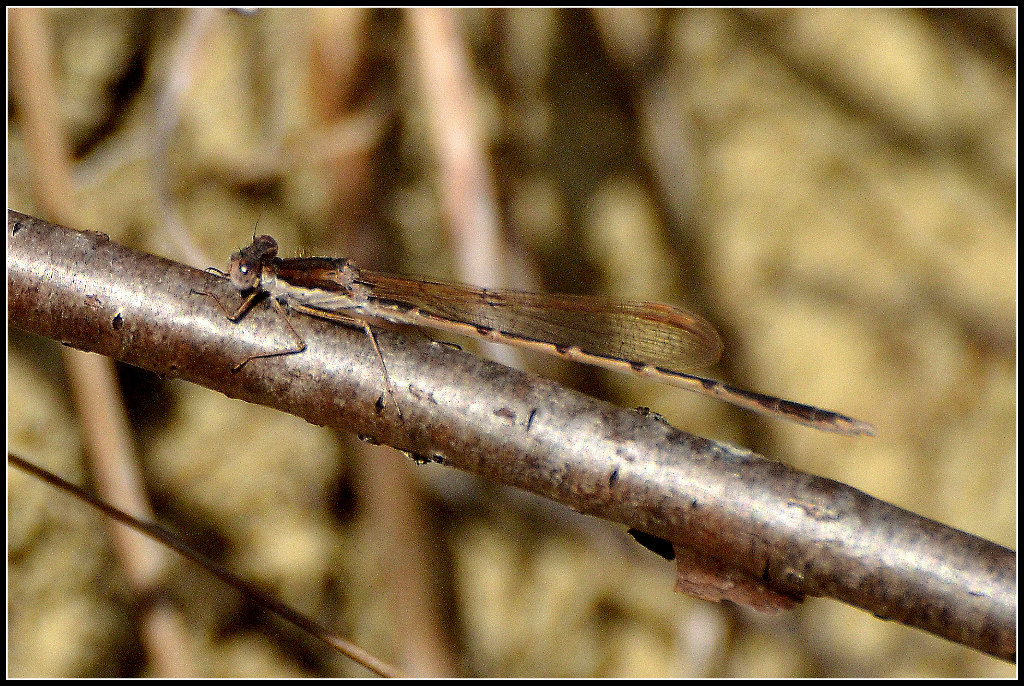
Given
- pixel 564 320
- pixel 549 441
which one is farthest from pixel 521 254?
pixel 549 441

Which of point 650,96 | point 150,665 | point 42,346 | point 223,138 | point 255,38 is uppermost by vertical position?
point 650,96

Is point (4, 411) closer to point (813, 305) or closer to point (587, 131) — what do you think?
point (587, 131)

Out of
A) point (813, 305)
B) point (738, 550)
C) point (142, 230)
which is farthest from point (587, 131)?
point (738, 550)

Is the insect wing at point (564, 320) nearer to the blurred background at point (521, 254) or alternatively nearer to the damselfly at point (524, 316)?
the damselfly at point (524, 316)

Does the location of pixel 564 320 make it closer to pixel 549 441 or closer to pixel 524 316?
pixel 524 316

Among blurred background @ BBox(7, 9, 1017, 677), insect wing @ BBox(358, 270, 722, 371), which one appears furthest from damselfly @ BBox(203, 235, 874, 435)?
blurred background @ BBox(7, 9, 1017, 677)
